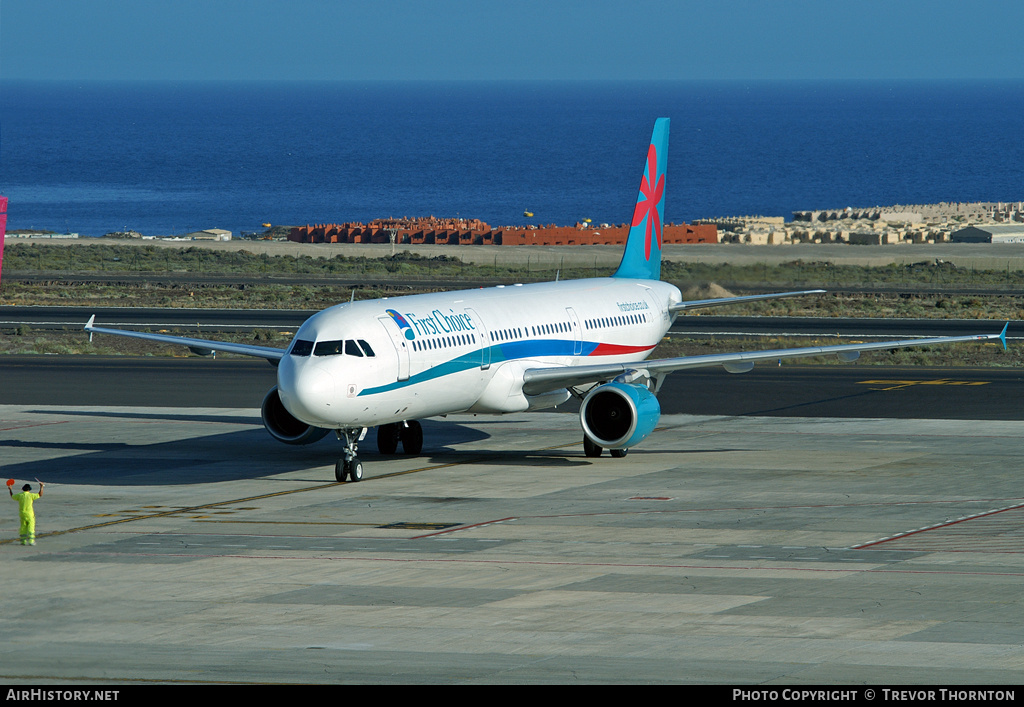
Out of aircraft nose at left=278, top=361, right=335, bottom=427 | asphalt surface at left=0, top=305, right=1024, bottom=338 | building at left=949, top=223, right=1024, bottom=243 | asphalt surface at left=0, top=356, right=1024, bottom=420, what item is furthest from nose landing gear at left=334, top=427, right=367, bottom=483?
building at left=949, top=223, right=1024, bottom=243

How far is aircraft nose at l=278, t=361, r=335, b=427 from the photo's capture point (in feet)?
110

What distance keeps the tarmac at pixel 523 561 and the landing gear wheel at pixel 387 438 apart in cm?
67

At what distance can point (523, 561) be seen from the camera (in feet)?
87.7

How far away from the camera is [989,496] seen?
33688mm

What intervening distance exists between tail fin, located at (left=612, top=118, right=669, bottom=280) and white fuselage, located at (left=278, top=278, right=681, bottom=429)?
136 inches

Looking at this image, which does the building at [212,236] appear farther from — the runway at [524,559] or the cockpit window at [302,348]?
the cockpit window at [302,348]

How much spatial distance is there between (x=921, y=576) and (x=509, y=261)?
95.2m

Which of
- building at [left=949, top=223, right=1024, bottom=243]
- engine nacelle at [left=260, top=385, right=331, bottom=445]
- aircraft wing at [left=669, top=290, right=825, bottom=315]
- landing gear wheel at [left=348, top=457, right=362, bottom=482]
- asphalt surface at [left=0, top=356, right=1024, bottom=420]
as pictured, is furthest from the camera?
building at [left=949, top=223, right=1024, bottom=243]

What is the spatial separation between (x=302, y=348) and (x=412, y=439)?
7.70m

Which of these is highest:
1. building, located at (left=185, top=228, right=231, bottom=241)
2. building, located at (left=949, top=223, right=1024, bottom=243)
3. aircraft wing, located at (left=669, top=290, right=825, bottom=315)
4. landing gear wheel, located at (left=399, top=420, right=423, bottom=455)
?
building, located at (left=185, top=228, right=231, bottom=241)

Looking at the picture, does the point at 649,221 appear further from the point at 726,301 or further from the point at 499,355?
the point at 499,355

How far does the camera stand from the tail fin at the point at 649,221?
50906mm

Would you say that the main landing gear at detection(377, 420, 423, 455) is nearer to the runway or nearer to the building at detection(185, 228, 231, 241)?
the runway

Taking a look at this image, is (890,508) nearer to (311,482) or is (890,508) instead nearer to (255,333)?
(311,482)
